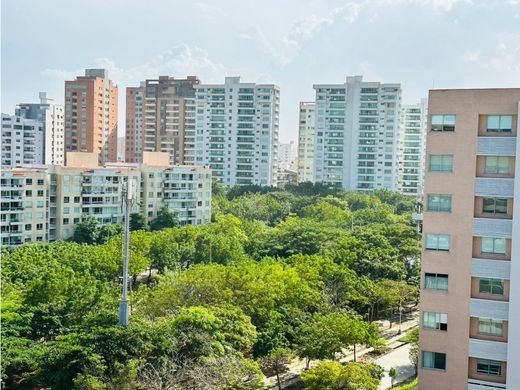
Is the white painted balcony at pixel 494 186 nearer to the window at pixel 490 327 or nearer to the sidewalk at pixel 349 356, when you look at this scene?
the window at pixel 490 327

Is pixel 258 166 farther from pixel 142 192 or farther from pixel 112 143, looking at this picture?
pixel 142 192

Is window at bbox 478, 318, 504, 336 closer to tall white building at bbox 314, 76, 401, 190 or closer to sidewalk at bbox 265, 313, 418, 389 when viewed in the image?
sidewalk at bbox 265, 313, 418, 389

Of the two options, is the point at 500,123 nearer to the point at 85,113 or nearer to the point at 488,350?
the point at 488,350

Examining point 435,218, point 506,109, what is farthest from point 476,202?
point 506,109

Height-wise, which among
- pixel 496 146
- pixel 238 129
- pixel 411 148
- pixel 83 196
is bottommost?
pixel 83 196

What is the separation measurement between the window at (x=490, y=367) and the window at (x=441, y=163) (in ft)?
12.4

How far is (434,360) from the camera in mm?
12578

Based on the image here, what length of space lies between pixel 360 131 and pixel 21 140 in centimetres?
3239

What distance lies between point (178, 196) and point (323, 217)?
9461 millimetres

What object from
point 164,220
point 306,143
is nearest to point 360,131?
point 306,143

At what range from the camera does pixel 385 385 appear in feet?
54.9

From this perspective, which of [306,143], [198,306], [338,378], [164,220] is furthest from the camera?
[306,143]

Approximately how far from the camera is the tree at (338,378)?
1359 cm

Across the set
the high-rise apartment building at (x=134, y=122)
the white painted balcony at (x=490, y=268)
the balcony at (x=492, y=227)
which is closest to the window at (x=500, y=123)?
the balcony at (x=492, y=227)
